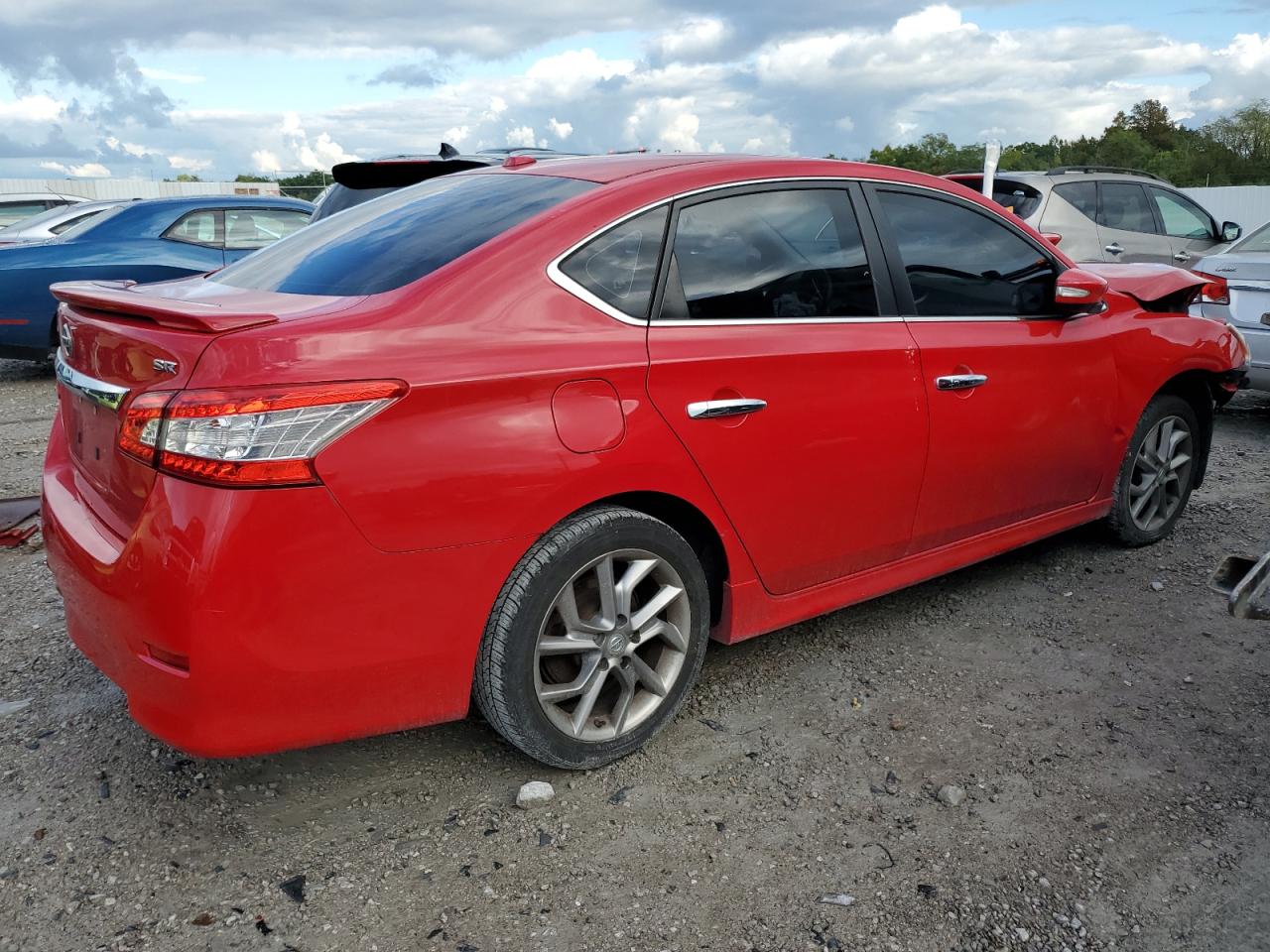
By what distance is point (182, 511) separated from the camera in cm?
242

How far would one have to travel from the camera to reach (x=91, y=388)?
2777 millimetres

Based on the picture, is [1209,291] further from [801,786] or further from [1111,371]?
[801,786]

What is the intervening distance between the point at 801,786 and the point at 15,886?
196 cm

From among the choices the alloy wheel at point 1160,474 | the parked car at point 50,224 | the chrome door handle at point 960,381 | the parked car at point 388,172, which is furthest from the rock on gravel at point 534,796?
the parked car at point 50,224

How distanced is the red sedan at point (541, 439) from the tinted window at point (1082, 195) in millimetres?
6492

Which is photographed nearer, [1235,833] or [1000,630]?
[1235,833]

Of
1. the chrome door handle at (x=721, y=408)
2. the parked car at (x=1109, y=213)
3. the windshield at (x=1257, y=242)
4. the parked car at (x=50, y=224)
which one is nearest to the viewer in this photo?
the chrome door handle at (x=721, y=408)

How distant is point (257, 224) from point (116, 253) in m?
1.27

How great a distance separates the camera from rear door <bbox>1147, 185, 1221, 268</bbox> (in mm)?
10688

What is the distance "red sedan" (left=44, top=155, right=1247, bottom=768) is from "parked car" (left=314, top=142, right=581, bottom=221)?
9.86ft

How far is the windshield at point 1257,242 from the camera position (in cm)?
784

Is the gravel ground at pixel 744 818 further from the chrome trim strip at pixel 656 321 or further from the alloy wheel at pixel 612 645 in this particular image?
the chrome trim strip at pixel 656 321

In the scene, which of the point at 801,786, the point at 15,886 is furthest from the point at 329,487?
the point at 801,786

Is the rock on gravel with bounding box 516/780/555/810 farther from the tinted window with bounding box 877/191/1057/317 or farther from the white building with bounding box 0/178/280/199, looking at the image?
the white building with bounding box 0/178/280/199
